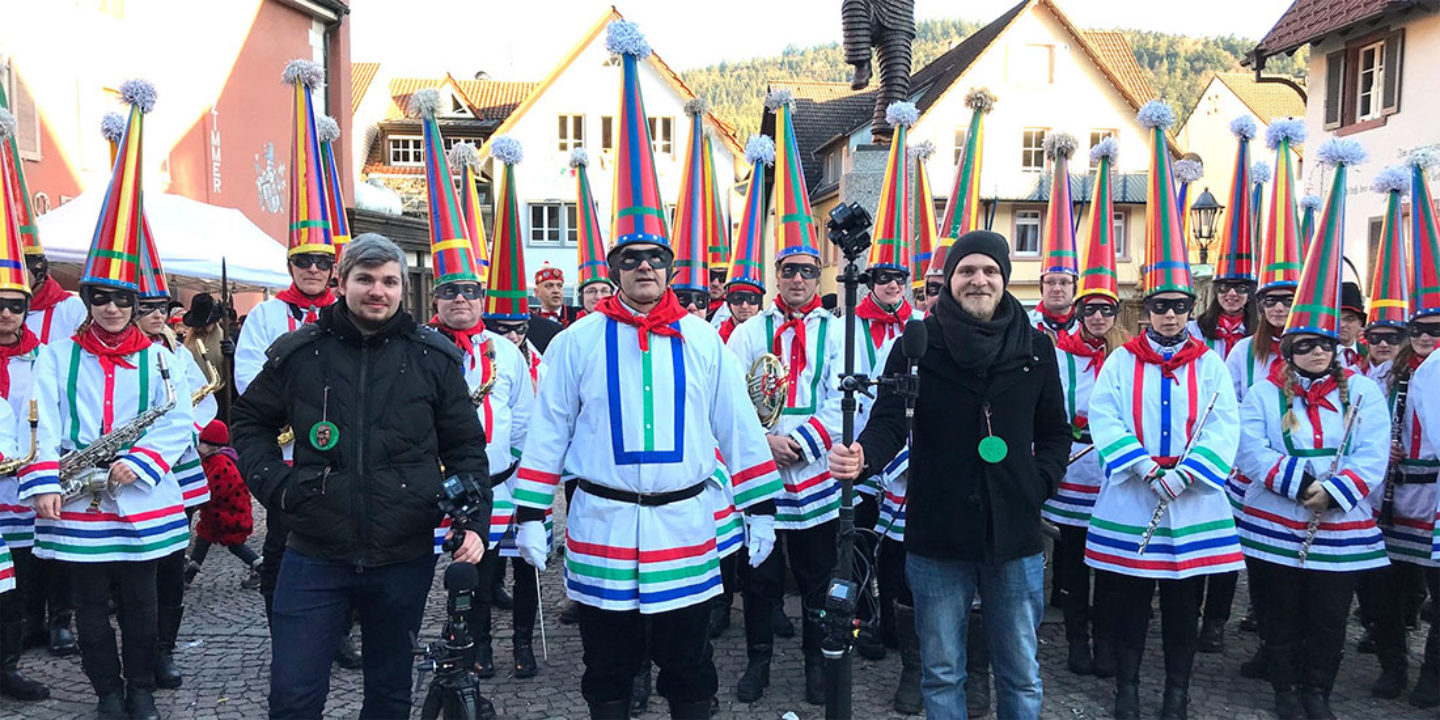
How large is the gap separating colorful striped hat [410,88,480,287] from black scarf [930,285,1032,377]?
2.95 m

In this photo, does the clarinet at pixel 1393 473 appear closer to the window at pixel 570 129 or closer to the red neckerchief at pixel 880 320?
the red neckerchief at pixel 880 320

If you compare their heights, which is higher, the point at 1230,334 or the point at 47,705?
the point at 1230,334

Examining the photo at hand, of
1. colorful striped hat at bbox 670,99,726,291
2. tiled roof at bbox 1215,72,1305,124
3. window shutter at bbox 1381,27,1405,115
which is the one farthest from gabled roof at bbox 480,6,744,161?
colorful striped hat at bbox 670,99,726,291

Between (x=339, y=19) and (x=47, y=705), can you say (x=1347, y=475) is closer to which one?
(x=47, y=705)

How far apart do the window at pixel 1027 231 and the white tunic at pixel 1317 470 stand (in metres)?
29.3

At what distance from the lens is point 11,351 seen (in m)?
5.39

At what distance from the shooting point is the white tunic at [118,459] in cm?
474

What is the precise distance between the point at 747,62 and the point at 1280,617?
419 ft

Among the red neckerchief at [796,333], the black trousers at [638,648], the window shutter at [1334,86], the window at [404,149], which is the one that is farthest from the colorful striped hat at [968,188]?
the window at [404,149]

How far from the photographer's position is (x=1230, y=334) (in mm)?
7016

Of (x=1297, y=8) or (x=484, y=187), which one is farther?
(x=484, y=187)

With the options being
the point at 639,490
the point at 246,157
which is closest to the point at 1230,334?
the point at 639,490

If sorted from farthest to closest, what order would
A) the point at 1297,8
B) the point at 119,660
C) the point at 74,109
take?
the point at 1297,8, the point at 74,109, the point at 119,660

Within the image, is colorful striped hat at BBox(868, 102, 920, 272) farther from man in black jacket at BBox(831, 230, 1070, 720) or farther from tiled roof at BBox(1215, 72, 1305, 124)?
tiled roof at BBox(1215, 72, 1305, 124)
